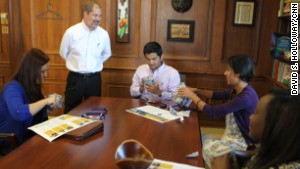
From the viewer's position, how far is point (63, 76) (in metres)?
4.02

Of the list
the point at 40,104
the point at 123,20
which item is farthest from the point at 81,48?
the point at 40,104

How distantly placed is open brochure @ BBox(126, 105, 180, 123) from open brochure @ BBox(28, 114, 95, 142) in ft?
1.42

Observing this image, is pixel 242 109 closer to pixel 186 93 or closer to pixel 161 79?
pixel 186 93

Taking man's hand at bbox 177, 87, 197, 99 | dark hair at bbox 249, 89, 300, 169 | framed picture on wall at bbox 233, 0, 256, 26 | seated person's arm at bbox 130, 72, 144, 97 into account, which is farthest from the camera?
framed picture on wall at bbox 233, 0, 256, 26

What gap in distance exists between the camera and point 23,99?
2004mm

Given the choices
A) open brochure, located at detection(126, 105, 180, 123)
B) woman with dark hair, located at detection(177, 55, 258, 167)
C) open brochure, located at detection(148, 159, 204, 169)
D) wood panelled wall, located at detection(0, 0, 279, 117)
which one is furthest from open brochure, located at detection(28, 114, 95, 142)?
wood panelled wall, located at detection(0, 0, 279, 117)

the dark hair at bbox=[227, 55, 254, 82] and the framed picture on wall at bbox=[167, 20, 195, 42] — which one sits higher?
the framed picture on wall at bbox=[167, 20, 195, 42]

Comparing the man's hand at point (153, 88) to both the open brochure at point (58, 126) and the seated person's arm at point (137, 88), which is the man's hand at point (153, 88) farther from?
the open brochure at point (58, 126)

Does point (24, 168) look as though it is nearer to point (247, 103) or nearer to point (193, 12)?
point (247, 103)

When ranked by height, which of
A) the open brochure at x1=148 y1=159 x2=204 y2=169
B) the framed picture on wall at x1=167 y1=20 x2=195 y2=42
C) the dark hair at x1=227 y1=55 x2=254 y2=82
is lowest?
the open brochure at x1=148 y1=159 x2=204 y2=169

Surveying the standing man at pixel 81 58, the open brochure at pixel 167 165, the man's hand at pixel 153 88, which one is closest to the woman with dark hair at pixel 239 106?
the man's hand at pixel 153 88

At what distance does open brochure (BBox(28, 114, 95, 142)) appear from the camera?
1.70 metres

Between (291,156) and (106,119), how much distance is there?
1.32m

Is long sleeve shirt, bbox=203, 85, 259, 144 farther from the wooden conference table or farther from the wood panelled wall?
the wood panelled wall
